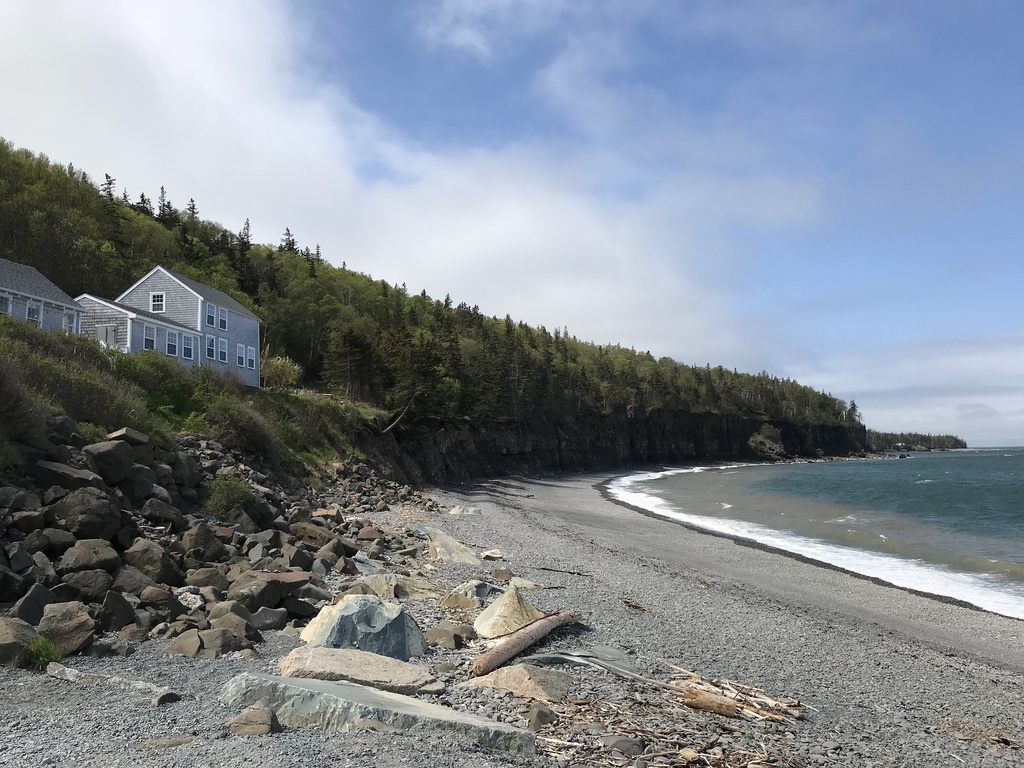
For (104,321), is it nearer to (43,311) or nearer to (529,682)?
(43,311)

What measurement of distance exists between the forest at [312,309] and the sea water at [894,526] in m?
18.2

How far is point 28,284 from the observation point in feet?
107

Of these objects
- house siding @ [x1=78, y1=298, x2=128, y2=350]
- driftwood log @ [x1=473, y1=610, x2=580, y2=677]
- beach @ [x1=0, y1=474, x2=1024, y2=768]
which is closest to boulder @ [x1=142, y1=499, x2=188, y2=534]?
beach @ [x1=0, y1=474, x2=1024, y2=768]

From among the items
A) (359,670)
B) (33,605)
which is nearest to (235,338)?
(33,605)

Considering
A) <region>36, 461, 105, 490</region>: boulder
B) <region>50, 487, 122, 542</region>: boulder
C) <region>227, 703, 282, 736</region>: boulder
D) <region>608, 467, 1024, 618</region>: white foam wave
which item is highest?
<region>36, 461, 105, 490</region>: boulder

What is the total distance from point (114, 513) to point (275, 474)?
1380 centimetres

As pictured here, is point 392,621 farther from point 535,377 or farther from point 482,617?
point 535,377

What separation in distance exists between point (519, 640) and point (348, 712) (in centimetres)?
345

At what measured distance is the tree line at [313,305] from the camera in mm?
48969

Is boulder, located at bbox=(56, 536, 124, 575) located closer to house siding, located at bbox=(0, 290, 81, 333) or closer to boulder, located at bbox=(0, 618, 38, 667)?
boulder, located at bbox=(0, 618, 38, 667)

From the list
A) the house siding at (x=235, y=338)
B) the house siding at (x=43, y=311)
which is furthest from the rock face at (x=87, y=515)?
the house siding at (x=235, y=338)

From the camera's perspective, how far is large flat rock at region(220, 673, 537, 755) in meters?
6.39

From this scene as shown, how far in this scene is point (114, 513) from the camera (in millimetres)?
11898

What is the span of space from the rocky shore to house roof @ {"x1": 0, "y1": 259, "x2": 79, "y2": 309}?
69.6 feet
